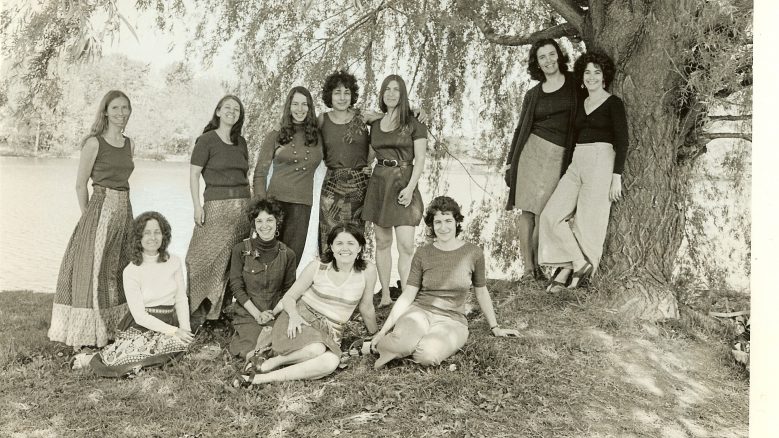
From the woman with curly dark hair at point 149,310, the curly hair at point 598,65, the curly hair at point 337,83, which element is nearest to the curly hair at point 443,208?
the curly hair at point 337,83

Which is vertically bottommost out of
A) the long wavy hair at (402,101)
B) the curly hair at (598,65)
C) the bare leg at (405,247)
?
the bare leg at (405,247)

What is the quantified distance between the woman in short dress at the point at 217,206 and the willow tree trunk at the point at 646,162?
2530 mm

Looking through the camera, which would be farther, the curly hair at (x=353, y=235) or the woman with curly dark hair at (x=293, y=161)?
the woman with curly dark hair at (x=293, y=161)

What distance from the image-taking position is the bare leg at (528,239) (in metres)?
4.69

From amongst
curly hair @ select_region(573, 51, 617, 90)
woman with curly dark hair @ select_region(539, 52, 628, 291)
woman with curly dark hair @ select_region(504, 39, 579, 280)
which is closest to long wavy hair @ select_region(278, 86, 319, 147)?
woman with curly dark hair @ select_region(504, 39, 579, 280)

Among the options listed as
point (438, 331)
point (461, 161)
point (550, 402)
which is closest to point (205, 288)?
point (438, 331)

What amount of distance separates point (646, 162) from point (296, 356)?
105 inches

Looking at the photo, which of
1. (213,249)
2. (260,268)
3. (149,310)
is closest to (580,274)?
(260,268)

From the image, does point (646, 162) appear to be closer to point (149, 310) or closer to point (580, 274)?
point (580, 274)

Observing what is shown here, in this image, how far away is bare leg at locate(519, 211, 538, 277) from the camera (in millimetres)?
4688

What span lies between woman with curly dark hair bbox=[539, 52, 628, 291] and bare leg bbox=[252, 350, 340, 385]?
1.72 metres

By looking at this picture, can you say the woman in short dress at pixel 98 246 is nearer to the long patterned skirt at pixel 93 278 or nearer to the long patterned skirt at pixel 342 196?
the long patterned skirt at pixel 93 278

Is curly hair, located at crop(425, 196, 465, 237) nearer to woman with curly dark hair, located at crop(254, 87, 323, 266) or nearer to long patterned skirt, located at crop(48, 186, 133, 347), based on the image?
woman with curly dark hair, located at crop(254, 87, 323, 266)

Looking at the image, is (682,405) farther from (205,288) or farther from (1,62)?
(1,62)
